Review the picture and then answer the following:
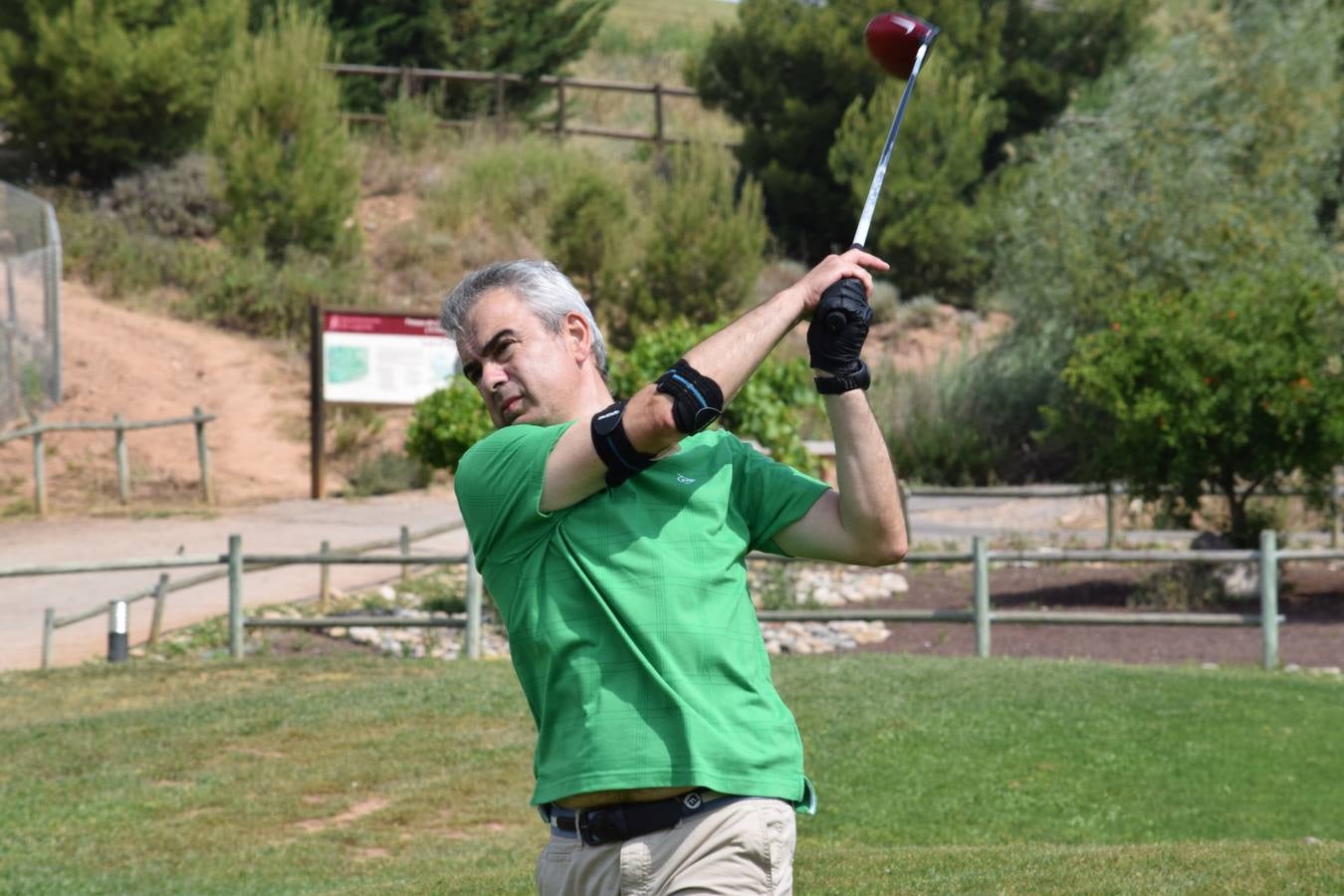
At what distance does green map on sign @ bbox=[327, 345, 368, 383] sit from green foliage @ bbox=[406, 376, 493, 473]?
7052 millimetres

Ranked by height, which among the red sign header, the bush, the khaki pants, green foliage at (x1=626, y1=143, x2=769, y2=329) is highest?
the bush

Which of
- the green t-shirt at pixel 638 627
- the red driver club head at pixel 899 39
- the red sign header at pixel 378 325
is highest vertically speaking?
the red driver club head at pixel 899 39

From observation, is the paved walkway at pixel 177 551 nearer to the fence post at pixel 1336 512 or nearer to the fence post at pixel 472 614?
the fence post at pixel 472 614

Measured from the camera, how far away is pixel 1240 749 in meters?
8.85

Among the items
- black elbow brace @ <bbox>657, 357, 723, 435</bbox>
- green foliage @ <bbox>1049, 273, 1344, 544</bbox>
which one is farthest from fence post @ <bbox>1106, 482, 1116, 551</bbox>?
black elbow brace @ <bbox>657, 357, 723, 435</bbox>

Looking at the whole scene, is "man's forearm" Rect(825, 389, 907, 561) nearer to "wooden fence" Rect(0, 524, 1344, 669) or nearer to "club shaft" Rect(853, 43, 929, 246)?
"club shaft" Rect(853, 43, 929, 246)

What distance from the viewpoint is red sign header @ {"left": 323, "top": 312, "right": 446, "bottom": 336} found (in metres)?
21.4

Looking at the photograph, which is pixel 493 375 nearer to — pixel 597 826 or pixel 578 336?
pixel 578 336

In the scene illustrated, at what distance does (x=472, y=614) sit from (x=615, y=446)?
32.1 ft

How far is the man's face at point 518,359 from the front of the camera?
9.50ft

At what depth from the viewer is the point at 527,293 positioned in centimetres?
293

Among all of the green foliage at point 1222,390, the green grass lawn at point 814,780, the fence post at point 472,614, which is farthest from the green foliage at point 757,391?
the green grass lawn at point 814,780

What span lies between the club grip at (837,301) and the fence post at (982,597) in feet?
31.6

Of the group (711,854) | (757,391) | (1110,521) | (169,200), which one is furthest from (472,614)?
(169,200)
